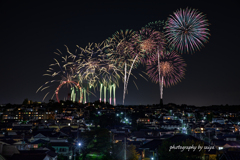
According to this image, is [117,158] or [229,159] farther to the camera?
[117,158]

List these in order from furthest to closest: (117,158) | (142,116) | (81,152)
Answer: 1. (142,116)
2. (81,152)
3. (117,158)

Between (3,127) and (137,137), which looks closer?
(137,137)

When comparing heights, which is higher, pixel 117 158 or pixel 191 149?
pixel 191 149

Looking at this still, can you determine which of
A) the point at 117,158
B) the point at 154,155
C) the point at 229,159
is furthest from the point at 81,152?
the point at 229,159

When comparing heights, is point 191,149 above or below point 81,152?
above

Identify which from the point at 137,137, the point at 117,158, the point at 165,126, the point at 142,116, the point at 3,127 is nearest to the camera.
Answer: the point at 117,158

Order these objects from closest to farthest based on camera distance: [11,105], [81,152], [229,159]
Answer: [229,159]
[81,152]
[11,105]

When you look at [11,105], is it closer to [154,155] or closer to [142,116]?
[142,116]

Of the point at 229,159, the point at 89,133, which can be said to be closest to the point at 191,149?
the point at 229,159

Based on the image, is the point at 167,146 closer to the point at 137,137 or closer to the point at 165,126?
the point at 137,137
